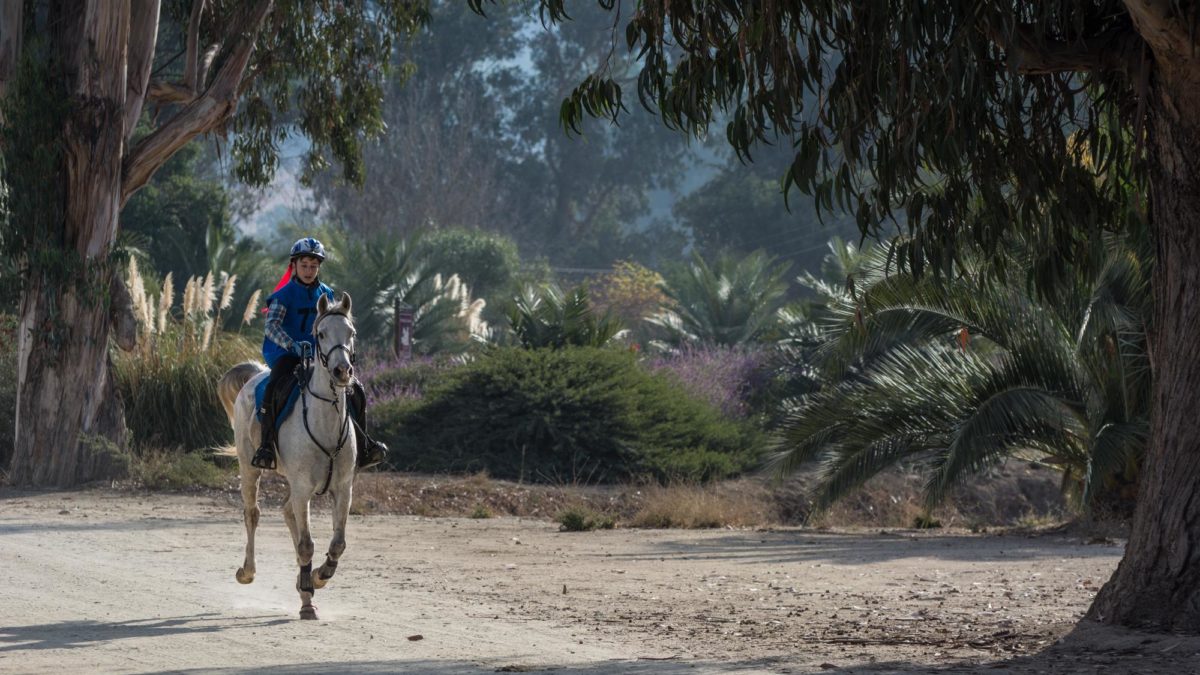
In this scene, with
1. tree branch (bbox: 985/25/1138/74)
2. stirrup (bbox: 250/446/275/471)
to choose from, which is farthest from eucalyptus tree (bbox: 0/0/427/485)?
tree branch (bbox: 985/25/1138/74)

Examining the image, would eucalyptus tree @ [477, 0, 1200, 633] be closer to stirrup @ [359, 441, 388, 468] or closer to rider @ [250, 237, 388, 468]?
rider @ [250, 237, 388, 468]

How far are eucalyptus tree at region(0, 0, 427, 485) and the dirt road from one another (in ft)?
10.1

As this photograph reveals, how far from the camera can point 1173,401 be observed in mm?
9016

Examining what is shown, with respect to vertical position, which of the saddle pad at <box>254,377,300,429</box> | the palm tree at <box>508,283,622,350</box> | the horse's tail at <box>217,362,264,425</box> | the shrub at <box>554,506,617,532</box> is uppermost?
the palm tree at <box>508,283,622,350</box>

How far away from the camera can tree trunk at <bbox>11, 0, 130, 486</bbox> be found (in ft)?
65.2

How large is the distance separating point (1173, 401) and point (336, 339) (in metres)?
5.08

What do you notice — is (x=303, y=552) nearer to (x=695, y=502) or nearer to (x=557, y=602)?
(x=557, y=602)

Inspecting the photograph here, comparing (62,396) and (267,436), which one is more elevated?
(62,396)

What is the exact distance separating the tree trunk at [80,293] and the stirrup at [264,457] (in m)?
10.0

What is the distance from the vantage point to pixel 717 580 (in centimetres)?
1273

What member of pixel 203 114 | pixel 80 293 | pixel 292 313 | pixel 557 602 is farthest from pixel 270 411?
pixel 203 114

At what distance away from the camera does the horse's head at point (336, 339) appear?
31.9 ft

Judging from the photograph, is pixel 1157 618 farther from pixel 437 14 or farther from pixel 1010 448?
pixel 437 14

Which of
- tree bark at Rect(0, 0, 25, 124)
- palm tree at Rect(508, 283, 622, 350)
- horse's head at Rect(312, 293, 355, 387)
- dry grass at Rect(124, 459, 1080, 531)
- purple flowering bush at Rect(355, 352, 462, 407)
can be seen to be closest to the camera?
horse's head at Rect(312, 293, 355, 387)
